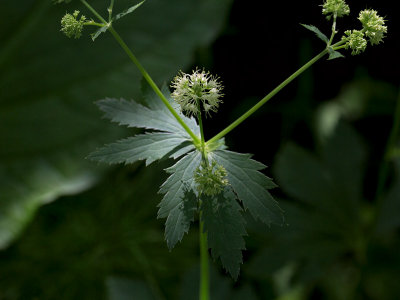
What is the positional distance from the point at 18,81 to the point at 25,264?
85cm

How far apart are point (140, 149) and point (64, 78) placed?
3.96 feet

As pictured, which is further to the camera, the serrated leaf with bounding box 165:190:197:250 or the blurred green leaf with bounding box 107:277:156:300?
the blurred green leaf with bounding box 107:277:156:300

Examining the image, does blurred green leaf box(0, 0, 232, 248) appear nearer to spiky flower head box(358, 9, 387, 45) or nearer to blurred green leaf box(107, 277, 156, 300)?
blurred green leaf box(107, 277, 156, 300)

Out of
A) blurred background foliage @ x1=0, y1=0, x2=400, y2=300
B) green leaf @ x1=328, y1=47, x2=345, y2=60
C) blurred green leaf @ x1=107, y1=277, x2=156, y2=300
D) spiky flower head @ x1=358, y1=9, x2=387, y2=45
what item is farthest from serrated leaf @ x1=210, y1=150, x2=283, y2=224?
blurred background foliage @ x1=0, y1=0, x2=400, y2=300

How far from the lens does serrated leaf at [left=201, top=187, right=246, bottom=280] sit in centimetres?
104

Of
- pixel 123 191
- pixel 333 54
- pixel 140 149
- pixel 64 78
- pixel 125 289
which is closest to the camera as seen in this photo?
pixel 333 54

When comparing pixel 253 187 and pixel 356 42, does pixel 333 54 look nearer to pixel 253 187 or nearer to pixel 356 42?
pixel 356 42

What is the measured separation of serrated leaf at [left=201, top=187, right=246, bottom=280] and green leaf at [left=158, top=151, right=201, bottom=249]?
50 millimetres

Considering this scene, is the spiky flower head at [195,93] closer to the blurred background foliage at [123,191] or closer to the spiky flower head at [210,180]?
the spiky flower head at [210,180]

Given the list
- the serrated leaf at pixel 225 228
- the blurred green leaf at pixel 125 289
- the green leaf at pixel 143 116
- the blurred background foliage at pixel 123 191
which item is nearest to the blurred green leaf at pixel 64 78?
the blurred background foliage at pixel 123 191

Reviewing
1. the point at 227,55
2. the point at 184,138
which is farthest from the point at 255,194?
the point at 227,55

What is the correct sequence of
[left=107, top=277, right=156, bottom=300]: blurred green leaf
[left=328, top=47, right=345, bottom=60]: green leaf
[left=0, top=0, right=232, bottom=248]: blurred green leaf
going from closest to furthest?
[left=328, top=47, right=345, bottom=60]: green leaf → [left=107, top=277, right=156, bottom=300]: blurred green leaf → [left=0, top=0, right=232, bottom=248]: blurred green leaf

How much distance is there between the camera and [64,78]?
2205 mm

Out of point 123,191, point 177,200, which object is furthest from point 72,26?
point 123,191
